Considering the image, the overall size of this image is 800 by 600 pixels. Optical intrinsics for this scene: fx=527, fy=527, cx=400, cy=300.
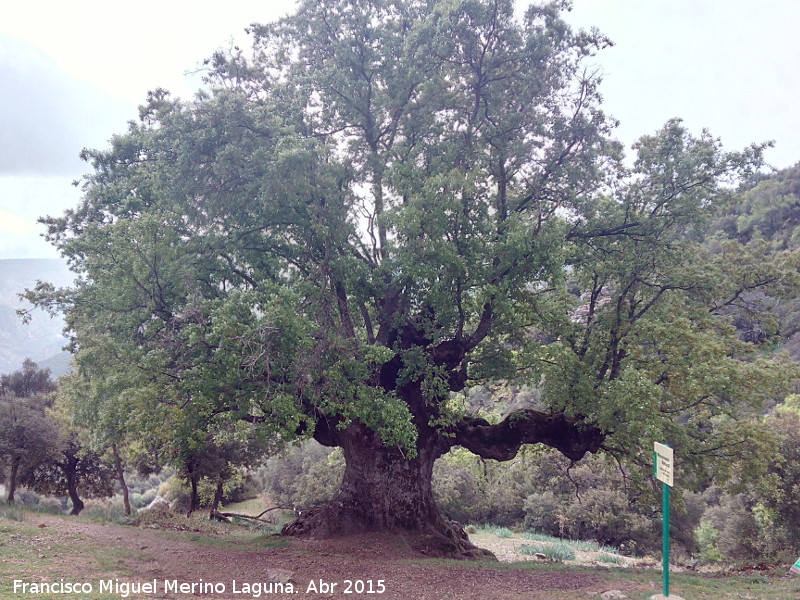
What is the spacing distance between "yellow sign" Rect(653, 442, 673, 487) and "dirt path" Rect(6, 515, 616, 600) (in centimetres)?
285

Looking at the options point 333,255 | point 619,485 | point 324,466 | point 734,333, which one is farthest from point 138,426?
point 619,485

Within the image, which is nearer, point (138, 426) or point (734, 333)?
point (138, 426)

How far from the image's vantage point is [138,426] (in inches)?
335

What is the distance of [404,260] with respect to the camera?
32.9 feet

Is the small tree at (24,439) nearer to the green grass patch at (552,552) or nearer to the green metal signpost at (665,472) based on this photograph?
the green grass patch at (552,552)

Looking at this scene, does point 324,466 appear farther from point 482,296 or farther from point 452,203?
point 452,203

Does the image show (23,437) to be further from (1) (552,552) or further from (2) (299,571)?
(1) (552,552)

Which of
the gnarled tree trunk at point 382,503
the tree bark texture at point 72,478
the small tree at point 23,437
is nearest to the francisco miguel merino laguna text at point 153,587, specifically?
the gnarled tree trunk at point 382,503

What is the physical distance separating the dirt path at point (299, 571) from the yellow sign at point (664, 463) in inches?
112

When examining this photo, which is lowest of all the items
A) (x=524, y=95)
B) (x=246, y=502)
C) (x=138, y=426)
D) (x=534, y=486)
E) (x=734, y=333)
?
(x=246, y=502)

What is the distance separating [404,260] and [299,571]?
5.74 m

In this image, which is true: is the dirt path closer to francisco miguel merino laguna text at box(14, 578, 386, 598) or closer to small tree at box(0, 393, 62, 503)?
francisco miguel merino laguna text at box(14, 578, 386, 598)

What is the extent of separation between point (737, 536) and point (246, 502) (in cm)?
2365

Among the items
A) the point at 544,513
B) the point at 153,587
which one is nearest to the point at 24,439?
the point at 153,587
